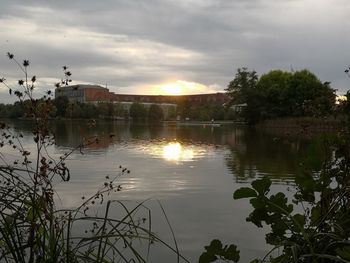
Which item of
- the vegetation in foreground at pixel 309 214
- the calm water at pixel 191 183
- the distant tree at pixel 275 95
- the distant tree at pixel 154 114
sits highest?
the distant tree at pixel 275 95

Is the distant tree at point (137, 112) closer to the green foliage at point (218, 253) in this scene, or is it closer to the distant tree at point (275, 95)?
the distant tree at point (275, 95)

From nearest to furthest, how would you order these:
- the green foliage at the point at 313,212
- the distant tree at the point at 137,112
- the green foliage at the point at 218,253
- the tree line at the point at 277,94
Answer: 1. the green foliage at the point at 313,212
2. the green foliage at the point at 218,253
3. the tree line at the point at 277,94
4. the distant tree at the point at 137,112

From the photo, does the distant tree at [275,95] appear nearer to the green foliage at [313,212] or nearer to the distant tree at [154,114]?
the distant tree at [154,114]

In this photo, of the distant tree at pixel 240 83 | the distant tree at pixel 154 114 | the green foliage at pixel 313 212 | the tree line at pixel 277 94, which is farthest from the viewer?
the distant tree at pixel 154 114

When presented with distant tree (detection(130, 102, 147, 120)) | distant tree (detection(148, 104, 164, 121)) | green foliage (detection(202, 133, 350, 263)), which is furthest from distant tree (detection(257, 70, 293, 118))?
green foliage (detection(202, 133, 350, 263))

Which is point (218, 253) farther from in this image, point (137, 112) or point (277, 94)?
point (137, 112)

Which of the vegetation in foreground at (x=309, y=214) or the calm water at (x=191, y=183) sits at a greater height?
the vegetation in foreground at (x=309, y=214)

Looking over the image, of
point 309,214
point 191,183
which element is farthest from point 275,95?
point 309,214

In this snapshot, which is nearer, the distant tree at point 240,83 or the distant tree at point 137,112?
the distant tree at point 240,83

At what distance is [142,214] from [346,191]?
7695 mm

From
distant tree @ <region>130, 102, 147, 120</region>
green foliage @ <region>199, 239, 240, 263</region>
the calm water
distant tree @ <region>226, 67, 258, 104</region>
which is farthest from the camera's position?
distant tree @ <region>130, 102, 147, 120</region>

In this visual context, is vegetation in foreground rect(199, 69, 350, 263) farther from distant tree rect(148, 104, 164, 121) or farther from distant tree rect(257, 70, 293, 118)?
distant tree rect(148, 104, 164, 121)

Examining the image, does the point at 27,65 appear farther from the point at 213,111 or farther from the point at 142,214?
the point at 213,111

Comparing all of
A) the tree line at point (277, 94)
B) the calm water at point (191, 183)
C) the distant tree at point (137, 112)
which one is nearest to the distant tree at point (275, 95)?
the tree line at point (277, 94)
